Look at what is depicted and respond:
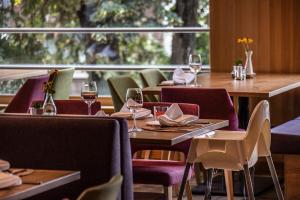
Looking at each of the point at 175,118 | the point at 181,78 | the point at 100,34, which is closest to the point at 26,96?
the point at 181,78

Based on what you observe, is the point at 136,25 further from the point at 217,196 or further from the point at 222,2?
the point at 217,196

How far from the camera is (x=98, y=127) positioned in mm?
4203

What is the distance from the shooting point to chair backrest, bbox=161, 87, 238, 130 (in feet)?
20.1

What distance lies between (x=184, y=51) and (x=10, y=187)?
593cm

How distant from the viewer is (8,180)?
330 cm

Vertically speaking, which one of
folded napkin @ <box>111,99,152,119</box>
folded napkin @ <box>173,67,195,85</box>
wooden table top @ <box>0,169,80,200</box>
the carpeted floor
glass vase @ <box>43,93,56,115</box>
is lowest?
the carpeted floor

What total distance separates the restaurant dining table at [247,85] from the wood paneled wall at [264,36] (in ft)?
0.81

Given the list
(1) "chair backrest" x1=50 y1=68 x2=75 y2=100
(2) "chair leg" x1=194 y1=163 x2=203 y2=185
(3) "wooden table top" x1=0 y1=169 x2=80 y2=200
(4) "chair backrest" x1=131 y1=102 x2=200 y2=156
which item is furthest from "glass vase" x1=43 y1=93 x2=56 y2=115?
(1) "chair backrest" x1=50 y1=68 x2=75 y2=100

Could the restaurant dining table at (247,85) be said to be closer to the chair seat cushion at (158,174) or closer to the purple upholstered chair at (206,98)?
the purple upholstered chair at (206,98)

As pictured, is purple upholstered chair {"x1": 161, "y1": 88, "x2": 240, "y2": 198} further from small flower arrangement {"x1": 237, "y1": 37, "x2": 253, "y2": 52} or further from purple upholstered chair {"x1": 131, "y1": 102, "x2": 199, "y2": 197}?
small flower arrangement {"x1": 237, "y1": 37, "x2": 253, "y2": 52}

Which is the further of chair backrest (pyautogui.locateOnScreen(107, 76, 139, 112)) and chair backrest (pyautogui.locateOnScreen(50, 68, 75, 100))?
chair backrest (pyautogui.locateOnScreen(50, 68, 75, 100))

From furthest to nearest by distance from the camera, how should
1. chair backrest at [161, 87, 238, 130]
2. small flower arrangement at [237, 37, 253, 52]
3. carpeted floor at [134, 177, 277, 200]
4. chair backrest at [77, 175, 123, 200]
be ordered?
small flower arrangement at [237, 37, 253, 52]
carpeted floor at [134, 177, 277, 200]
chair backrest at [161, 87, 238, 130]
chair backrest at [77, 175, 123, 200]

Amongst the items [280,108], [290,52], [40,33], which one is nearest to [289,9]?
[290,52]

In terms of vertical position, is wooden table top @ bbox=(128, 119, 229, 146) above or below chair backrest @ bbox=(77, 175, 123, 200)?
below
